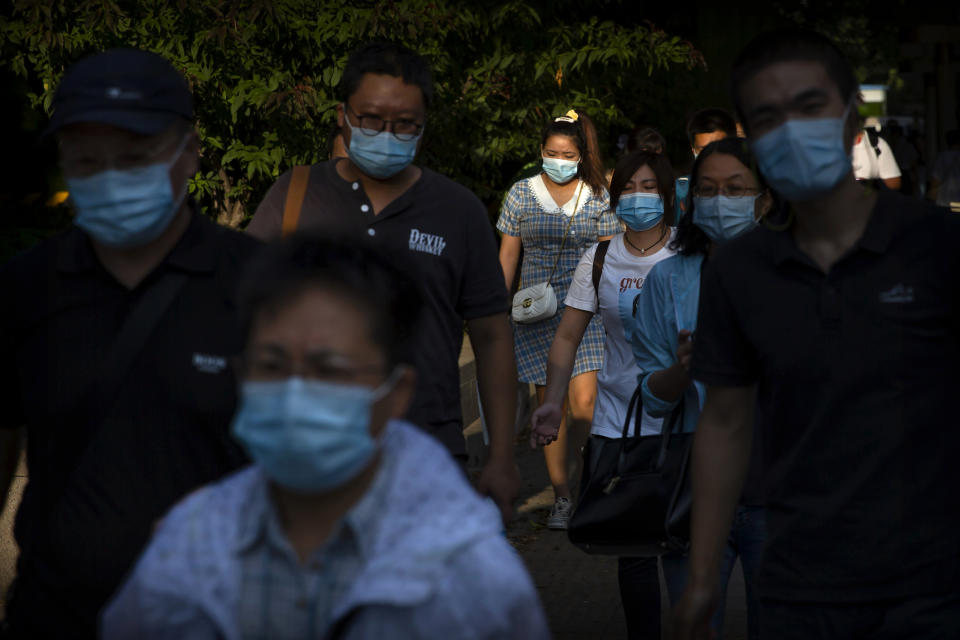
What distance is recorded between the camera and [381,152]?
428 centimetres

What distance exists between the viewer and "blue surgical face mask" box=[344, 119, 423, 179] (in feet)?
14.0

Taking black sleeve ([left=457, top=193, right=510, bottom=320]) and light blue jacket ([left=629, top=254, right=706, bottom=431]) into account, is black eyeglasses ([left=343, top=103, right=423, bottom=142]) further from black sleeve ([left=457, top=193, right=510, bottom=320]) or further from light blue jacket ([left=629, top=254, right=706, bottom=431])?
light blue jacket ([left=629, top=254, right=706, bottom=431])

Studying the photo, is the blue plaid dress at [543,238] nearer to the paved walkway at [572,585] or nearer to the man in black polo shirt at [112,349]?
the paved walkway at [572,585]

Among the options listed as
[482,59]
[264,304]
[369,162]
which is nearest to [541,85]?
[482,59]

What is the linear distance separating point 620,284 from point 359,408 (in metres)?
3.84

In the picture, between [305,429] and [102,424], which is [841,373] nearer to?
[305,429]

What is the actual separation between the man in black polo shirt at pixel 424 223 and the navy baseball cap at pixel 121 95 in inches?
46.9

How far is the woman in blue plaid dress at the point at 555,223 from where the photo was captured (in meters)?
8.29

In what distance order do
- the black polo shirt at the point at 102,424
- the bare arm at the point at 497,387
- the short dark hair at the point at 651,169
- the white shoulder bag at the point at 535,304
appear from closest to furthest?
the black polo shirt at the point at 102,424 < the bare arm at the point at 497,387 < the short dark hair at the point at 651,169 < the white shoulder bag at the point at 535,304

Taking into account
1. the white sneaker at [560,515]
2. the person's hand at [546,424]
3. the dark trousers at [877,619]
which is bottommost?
the white sneaker at [560,515]

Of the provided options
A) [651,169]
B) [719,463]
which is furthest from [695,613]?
[651,169]

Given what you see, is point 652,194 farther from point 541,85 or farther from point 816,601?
point 541,85

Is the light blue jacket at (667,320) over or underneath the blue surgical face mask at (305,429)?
underneath

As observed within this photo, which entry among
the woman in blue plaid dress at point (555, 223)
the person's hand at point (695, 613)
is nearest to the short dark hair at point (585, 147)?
the woman in blue plaid dress at point (555, 223)
